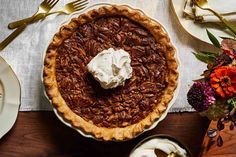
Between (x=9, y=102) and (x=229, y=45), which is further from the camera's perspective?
(x=9, y=102)

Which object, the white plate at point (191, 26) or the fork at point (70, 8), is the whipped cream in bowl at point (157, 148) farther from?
the fork at point (70, 8)

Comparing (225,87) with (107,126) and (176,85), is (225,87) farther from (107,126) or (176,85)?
(107,126)

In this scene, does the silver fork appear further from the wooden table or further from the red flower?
the red flower

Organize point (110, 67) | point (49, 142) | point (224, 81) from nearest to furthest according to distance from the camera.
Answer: point (224, 81)
point (110, 67)
point (49, 142)

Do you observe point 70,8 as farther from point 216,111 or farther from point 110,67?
point 216,111

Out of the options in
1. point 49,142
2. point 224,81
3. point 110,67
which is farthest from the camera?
point 49,142

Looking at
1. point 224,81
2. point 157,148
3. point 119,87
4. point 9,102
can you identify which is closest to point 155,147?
point 157,148
